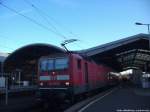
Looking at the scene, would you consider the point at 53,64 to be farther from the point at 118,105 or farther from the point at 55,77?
the point at 118,105

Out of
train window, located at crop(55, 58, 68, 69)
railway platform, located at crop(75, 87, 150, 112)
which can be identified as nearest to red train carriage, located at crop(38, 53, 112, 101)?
train window, located at crop(55, 58, 68, 69)

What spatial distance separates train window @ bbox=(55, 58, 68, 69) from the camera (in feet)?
65.1

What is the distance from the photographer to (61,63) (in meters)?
20.0

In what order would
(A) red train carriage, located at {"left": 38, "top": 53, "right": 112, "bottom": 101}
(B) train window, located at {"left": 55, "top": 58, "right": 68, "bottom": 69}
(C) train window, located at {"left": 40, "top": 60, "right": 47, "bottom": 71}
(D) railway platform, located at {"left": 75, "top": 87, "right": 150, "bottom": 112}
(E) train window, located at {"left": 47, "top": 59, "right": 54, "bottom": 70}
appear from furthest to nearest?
(C) train window, located at {"left": 40, "top": 60, "right": 47, "bottom": 71}, (E) train window, located at {"left": 47, "top": 59, "right": 54, "bottom": 70}, (B) train window, located at {"left": 55, "top": 58, "right": 68, "bottom": 69}, (A) red train carriage, located at {"left": 38, "top": 53, "right": 112, "bottom": 101}, (D) railway platform, located at {"left": 75, "top": 87, "right": 150, "bottom": 112}

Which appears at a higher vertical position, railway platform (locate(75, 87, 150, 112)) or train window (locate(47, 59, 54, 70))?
train window (locate(47, 59, 54, 70))

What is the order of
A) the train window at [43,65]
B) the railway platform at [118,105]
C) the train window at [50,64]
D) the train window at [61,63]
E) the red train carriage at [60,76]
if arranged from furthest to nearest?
the train window at [43,65], the train window at [50,64], the train window at [61,63], the red train carriage at [60,76], the railway platform at [118,105]

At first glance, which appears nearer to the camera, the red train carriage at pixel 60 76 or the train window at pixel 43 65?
the red train carriage at pixel 60 76

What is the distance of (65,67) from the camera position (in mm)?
19797

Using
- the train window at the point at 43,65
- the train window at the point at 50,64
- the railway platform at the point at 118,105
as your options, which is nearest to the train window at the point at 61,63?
the train window at the point at 50,64

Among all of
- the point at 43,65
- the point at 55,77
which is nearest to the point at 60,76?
the point at 55,77

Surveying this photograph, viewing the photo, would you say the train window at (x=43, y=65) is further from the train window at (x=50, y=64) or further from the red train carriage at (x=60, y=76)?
the train window at (x=50, y=64)

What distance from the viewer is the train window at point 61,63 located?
19.8 metres

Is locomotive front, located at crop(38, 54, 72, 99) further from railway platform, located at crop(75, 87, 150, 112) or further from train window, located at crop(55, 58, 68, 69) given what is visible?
railway platform, located at crop(75, 87, 150, 112)

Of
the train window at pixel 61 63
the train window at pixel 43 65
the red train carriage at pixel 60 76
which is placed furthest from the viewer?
the train window at pixel 43 65
